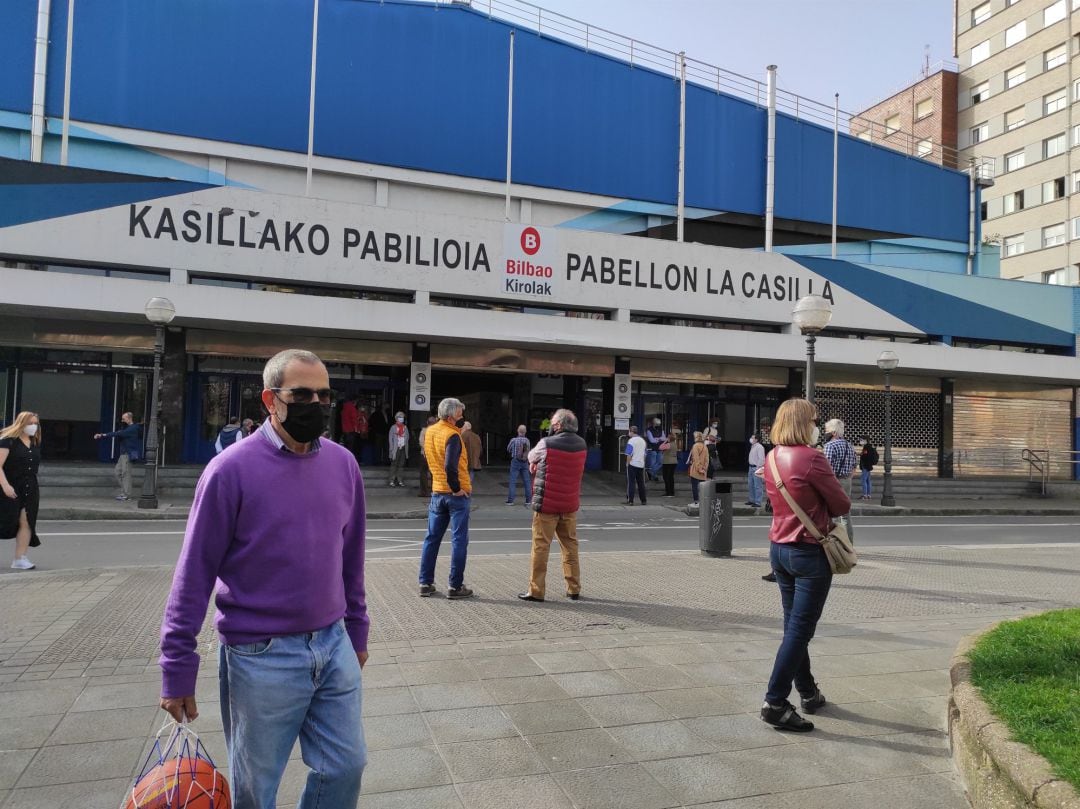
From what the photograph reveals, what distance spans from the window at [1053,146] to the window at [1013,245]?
4.84 m

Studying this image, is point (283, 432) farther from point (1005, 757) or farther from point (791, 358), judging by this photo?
point (791, 358)

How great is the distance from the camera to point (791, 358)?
21.8 m

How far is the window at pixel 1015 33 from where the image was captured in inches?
1853

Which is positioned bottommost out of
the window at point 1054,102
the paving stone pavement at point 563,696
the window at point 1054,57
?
the paving stone pavement at point 563,696

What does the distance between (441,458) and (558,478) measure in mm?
1103

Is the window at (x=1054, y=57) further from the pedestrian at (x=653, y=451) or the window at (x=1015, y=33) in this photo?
Answer: the pedestrian at (x=653, y=451)

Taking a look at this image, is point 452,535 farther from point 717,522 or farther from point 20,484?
point 20,484

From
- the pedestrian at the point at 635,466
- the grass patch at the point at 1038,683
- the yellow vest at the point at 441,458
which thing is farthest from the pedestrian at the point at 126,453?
the grass patch at the point at 1038,683

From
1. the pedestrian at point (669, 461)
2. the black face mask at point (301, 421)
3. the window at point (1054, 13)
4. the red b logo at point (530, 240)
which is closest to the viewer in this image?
the black face mask at point (301, 421)

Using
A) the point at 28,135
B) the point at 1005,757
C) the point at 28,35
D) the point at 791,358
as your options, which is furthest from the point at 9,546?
the point at 791,358

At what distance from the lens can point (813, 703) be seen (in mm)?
4352

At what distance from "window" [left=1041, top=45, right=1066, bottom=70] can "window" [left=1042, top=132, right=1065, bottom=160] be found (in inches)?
163

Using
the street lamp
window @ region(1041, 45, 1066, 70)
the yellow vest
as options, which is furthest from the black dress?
window @ region(1041, 45, 1066, 70)

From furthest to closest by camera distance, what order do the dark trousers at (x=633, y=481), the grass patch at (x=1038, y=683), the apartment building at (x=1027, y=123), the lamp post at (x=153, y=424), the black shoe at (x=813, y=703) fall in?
the apartment building at (x=1027, y=123) < the dark trousers at (x=633, y=481) < the lamp post at (x=153, y=424) < the black shoe at (x=813, y=703) < the grass patch at (x=1038, y=683)
